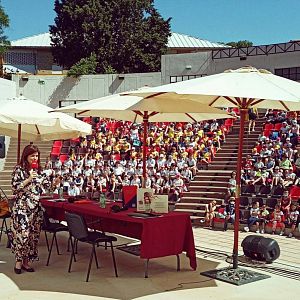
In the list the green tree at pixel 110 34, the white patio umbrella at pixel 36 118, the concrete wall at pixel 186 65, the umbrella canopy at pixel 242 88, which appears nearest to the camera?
the umbrella canopy at pixel 242 88

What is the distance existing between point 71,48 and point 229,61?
1395 cm

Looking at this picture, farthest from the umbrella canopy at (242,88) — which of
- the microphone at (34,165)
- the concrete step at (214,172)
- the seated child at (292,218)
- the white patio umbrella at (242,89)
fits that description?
the concrete step at (214,172)

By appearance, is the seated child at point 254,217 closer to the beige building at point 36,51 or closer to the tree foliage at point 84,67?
the tree foliage at point 84,67

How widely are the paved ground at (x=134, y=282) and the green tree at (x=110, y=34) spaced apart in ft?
92.6

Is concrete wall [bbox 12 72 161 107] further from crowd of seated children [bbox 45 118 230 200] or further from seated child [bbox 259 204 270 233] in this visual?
seated child [bbox 259 204 270 233]

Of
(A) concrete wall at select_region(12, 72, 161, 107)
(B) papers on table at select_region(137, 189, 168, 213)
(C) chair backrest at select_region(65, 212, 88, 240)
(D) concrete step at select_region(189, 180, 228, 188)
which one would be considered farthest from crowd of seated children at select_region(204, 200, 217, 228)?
(A) concrete wall at select_region(12, 72, 161, 107)

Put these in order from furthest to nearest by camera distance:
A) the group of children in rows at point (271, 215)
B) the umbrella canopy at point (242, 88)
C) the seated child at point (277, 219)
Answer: the seated child at point (277, 219) < the group of children in rows at point (271, 215) < the umbrella canopy at point (242, 88)

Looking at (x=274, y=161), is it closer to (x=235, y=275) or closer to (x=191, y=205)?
(x=191, y=205)

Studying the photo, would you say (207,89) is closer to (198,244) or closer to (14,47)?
(198,244)

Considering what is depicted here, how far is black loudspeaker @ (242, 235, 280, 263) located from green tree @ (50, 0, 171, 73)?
28.0 metres

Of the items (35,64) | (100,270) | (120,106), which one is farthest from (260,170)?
(35,64)

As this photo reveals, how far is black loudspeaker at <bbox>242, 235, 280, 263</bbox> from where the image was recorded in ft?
27.8

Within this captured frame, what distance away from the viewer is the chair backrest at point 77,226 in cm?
723

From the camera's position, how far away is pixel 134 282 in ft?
23.6
